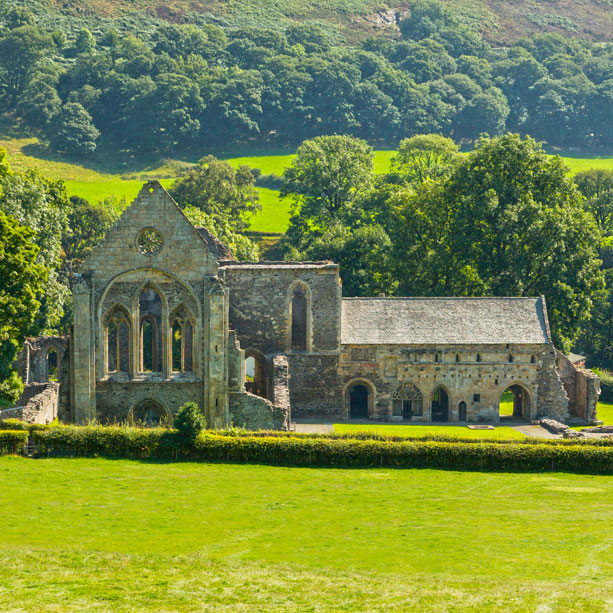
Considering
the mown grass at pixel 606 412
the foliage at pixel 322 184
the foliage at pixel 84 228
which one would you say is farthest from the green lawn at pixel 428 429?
the foliage at pixel 84 228

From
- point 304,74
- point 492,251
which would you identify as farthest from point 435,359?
point 304,74

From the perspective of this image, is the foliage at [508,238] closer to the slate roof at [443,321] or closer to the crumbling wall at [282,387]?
the slate roof at [443,321]

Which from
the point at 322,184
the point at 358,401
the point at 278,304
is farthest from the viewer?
the point at 322,184

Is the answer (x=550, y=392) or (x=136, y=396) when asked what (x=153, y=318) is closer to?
(x=136, y=396)

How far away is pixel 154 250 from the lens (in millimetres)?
48125

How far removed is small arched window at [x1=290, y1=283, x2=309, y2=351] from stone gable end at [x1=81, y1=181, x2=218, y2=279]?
1050 centimetres

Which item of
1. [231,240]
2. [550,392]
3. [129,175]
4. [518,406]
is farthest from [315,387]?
[129,175]

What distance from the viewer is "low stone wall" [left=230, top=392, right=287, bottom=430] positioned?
158 ft

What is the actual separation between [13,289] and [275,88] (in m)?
104

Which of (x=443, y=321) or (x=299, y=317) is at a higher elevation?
(x=299, y=317)

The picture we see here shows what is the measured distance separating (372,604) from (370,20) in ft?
612

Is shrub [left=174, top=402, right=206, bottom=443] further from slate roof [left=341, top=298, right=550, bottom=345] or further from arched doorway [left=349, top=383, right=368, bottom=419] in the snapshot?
arched doorway [left=349, top=383, right=368, bottom=419]

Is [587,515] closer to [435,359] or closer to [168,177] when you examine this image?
[435,359]

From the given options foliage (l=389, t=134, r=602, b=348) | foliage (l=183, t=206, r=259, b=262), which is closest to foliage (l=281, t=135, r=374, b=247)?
foliage (l=183, t=206, r=259, b=262)
